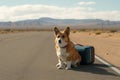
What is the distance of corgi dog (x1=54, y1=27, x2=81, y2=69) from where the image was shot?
43.3 feet

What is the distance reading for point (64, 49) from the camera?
1339 cm

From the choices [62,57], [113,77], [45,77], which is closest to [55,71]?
[62,57]

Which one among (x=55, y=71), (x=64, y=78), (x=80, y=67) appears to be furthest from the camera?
(x=80, y=67)

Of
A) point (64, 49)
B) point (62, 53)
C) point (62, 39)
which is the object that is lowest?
point (62, 53)

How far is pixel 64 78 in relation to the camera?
1135 centimetres

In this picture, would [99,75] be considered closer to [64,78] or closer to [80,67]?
[64,78]

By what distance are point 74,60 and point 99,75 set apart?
208cm

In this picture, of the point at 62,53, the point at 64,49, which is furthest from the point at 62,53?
the point at 64,49

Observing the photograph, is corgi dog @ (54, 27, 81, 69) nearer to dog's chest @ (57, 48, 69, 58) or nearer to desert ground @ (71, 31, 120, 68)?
dog's chest @ (57, 48, 69, 58)

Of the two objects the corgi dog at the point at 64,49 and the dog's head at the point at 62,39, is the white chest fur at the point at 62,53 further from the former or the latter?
the dog's head at the point at 62,39

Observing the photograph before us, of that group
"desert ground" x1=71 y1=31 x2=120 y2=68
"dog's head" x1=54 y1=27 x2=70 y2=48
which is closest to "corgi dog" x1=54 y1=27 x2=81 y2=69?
"dog's head" x1=54 y1=27 x2=70 y2=48

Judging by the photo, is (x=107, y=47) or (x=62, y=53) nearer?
(x=62, y=53)

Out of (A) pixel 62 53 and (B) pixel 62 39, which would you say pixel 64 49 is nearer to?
(A) pixel 62 53

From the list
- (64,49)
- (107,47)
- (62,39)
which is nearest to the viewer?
(62,39)
